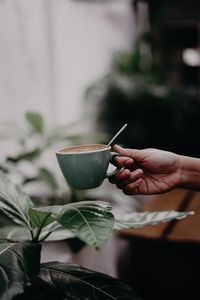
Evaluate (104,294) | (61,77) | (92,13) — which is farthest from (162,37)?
(104,294)

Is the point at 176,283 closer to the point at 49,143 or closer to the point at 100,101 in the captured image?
the point at 49,143

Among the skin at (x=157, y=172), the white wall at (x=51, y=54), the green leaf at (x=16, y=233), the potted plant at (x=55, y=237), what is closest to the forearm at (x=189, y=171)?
the skin at (x=157, y=172)

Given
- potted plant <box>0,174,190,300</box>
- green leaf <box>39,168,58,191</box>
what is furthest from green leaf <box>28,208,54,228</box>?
green leaf <box>39,168,58,191</box>

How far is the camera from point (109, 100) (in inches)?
212

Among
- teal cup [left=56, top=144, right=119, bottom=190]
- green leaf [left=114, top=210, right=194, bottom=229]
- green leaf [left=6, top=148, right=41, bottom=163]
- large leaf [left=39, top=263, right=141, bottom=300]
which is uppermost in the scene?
teal cup [left=56, top=144, right=119, bottom=190]

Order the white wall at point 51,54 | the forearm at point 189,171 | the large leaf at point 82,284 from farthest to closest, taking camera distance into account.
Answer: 1. the white wall at point 51,54
2. the forearm at point 189,171
3. the large leaf at point 82,284

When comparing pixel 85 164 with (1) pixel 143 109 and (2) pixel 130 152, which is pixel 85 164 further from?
(1) pixel 143 109

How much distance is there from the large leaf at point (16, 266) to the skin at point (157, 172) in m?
0.37

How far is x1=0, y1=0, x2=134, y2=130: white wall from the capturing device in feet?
10.3

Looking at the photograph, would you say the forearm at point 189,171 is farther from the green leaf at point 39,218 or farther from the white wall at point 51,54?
the white wall at point 51,54

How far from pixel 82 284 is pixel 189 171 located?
2.00 feet

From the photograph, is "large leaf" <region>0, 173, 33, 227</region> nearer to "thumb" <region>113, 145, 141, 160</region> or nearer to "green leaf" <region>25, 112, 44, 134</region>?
"thumb" <region>113, 145, 141, 160</region>

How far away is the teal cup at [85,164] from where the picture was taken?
90cm

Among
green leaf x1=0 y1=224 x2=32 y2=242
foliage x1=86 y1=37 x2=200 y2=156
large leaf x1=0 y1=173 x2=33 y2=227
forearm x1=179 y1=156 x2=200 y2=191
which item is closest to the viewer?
large leaf x1=0 y1=173 x2=33 y2=227
